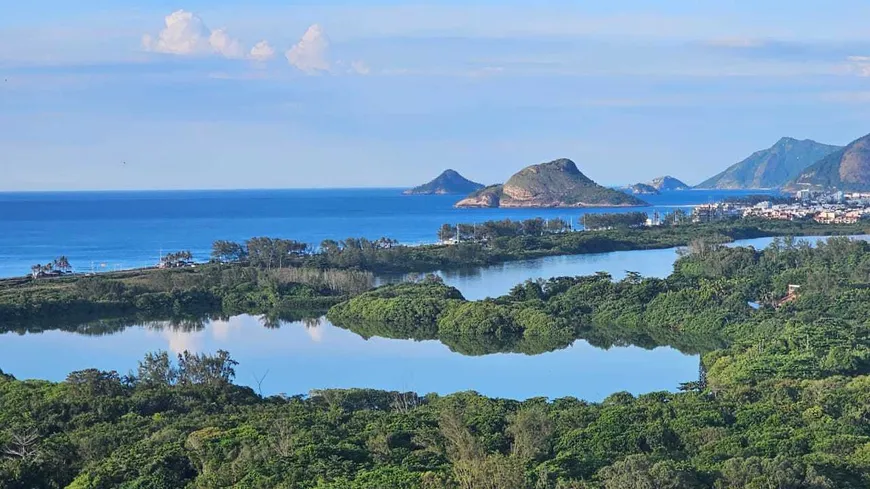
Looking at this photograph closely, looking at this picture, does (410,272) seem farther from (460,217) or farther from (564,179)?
(564,179)

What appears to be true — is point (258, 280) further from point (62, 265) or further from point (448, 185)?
point (448, 185)

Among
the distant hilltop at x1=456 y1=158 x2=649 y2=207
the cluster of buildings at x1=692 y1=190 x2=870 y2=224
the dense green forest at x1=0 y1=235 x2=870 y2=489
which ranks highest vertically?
the distant hilltop at x1=456 y1=158 x2=649 y2=207

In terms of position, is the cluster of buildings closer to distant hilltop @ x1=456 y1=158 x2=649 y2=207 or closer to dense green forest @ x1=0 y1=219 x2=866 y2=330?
dense green forest @ x1=0 y1=219 x2=866 y2=330

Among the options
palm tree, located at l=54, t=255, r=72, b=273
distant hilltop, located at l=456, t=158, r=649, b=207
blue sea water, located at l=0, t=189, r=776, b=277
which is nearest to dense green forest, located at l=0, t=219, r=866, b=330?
palm tree, located at l=54, t=255, r=72, b=273

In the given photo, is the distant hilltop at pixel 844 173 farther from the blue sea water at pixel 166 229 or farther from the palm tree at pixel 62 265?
the palm tree at pixel 62 265

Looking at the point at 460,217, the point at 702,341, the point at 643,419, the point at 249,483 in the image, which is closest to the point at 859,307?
the point at 702,341

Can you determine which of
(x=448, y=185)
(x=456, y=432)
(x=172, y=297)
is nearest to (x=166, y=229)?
(x=172, y=297)

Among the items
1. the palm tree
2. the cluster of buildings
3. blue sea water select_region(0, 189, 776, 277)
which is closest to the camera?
the palm tree
